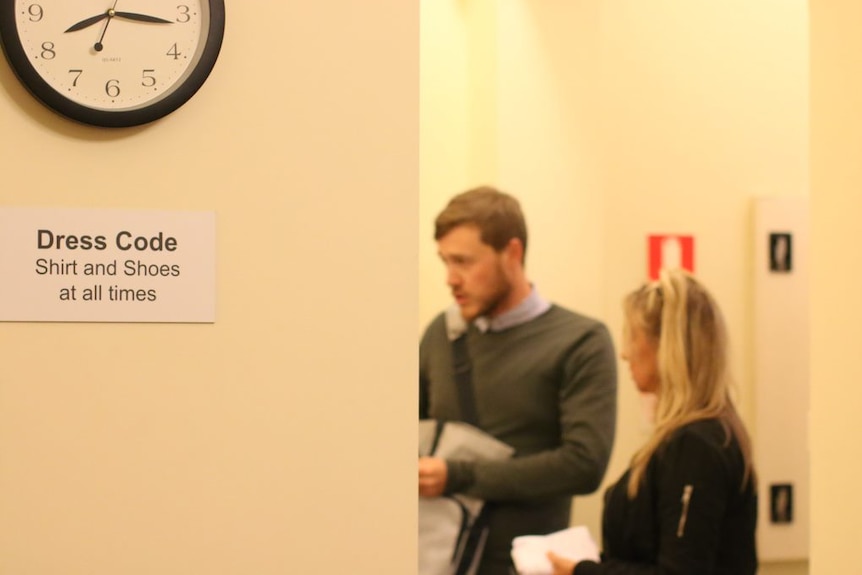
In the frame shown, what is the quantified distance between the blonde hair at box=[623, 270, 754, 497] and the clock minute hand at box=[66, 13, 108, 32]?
1.58 meters

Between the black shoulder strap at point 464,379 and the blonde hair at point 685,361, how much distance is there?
0.46m

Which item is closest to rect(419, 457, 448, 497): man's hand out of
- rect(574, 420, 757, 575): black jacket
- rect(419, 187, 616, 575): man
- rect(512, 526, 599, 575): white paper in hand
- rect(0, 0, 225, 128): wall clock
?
rect(419, 187, 616, 575): man

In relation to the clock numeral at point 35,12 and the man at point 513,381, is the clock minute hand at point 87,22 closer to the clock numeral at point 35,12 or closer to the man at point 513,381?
the clock numeral at point 35,12

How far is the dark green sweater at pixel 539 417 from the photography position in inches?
95.2

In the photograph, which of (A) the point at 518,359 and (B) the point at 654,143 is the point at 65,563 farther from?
(B) the point at 654,143

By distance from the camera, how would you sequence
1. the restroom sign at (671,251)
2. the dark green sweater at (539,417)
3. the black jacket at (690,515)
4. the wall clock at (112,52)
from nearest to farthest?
the wall clock at (112,52) → the black jacket at (690,515) → the dark green sweater at (539,417) → the restroom sign at (671,251)

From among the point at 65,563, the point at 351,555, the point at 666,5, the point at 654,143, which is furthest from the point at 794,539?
the point at 65,563

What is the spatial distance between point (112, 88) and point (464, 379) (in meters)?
1.52

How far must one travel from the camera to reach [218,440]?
1.37m

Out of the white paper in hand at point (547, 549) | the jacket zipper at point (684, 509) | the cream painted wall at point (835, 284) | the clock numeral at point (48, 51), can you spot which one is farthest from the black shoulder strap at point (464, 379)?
the clock numeral at point (48, 51)

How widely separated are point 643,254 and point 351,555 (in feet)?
8.81

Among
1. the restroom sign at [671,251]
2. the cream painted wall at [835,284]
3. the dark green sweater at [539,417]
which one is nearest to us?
the cream painted wall at [835,284]

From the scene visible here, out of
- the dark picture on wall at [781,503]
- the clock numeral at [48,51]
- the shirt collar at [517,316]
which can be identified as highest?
the clock numeral at [48,51]

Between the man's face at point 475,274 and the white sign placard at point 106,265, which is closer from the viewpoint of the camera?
the white sign placard at point 106,265
